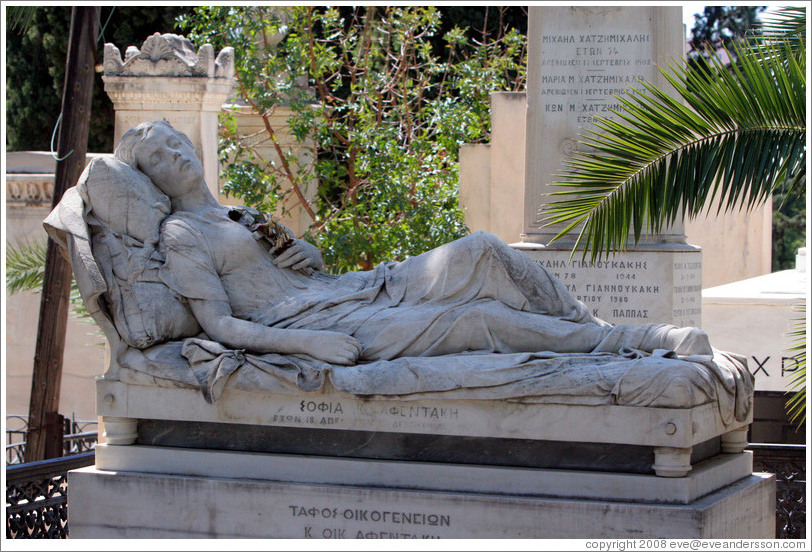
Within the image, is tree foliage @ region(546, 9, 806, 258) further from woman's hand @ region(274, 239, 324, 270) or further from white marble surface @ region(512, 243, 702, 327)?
white marble surface @ region(512, 243, 702, 327)

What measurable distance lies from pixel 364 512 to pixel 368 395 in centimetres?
53

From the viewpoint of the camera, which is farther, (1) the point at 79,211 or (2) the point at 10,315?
(2) the point at 10,315

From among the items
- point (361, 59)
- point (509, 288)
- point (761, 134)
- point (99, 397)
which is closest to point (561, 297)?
point (509, 288)

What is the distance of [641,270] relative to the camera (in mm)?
8703

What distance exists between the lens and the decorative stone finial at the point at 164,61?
9.15 m

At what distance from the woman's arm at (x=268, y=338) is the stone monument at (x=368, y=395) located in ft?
0.03

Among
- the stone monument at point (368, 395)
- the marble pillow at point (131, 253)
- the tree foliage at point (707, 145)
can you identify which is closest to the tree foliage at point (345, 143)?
the stone monument at point (368, 395)

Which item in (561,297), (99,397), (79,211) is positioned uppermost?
(79,211)

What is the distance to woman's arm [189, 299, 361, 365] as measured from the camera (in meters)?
5.75

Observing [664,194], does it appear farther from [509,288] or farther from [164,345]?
[164,345]

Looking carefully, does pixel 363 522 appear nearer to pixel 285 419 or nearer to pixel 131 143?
pixel 285 419

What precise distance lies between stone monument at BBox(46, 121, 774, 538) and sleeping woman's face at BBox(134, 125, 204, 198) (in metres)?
0.01

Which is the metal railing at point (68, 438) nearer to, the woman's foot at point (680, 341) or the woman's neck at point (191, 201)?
the woman's neck at point (191, 201)

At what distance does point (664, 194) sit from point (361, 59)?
6823 millimetres
